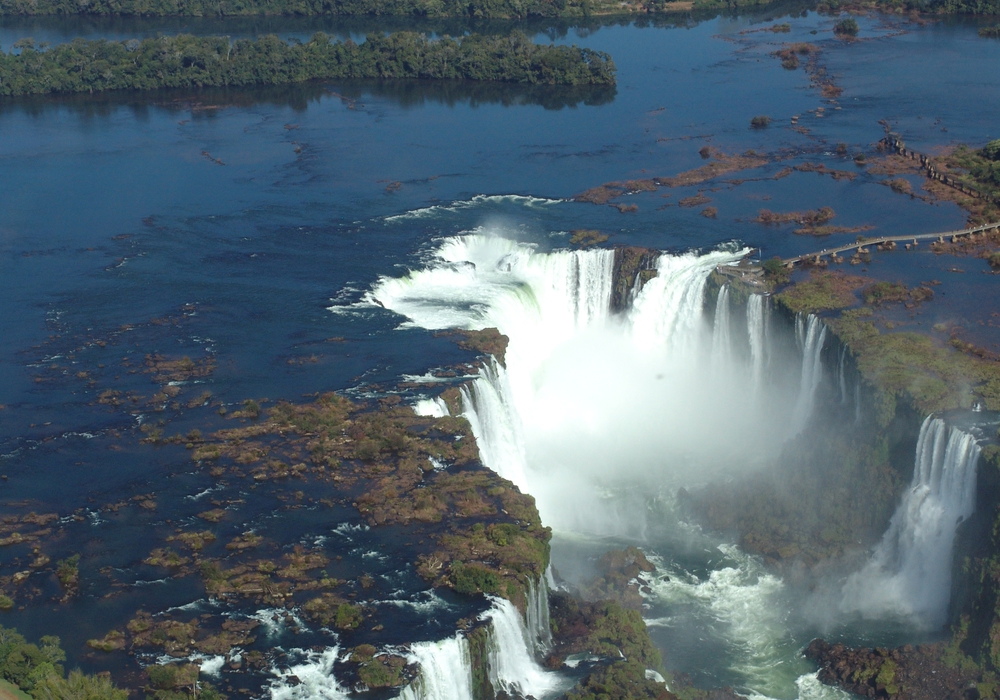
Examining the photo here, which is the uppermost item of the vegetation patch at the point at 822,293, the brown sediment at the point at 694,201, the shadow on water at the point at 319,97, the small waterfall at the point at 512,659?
the shadow on water at the point at 319,97

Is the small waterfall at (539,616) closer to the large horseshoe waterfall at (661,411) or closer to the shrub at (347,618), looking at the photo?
the large horseshoe waterfall at (661,411)

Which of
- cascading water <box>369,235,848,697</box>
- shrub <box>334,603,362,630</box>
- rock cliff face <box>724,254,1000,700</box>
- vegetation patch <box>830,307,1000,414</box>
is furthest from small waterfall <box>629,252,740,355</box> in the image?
shrub <box>334,603,362,630</box>

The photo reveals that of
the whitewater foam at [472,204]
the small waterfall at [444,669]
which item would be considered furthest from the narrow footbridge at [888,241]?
the small waterfall at [444,669]

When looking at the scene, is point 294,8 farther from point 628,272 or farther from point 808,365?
point 808,365

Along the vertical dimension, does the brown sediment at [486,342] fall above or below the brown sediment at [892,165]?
below

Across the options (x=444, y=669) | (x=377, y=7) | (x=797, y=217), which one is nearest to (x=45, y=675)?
(x=444, y=669)

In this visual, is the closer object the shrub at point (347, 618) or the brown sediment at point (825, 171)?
the shrub at point (347, 618)

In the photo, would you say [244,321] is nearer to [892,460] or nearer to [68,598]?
[68,598]
